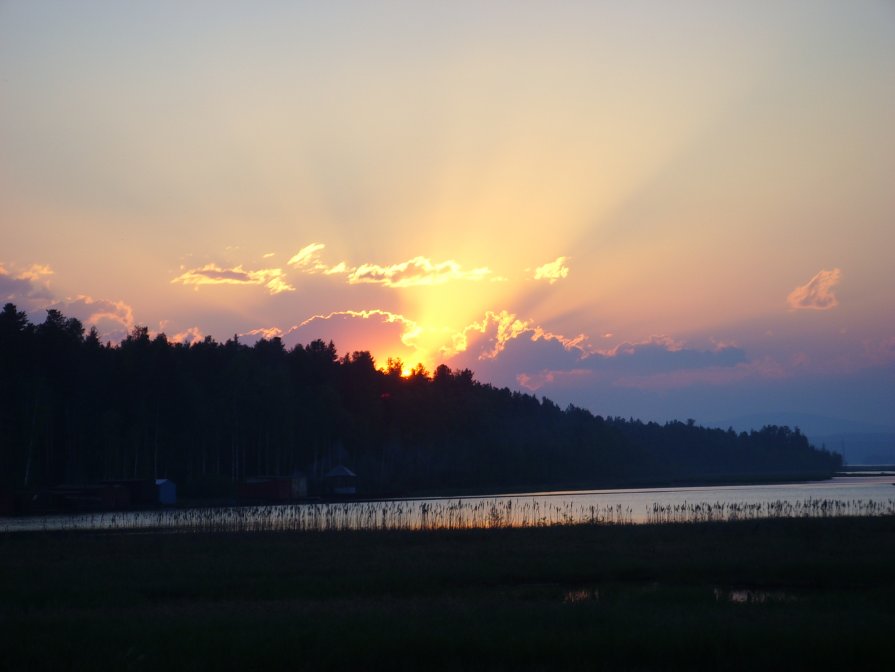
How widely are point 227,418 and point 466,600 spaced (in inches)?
3093

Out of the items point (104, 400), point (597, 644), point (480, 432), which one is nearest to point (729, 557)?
point (597, 644)

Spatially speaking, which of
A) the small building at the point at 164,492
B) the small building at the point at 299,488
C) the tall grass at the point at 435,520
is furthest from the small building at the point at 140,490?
the tall grass at the point at 435,520

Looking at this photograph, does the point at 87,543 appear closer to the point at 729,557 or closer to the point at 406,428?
the point at 729,557

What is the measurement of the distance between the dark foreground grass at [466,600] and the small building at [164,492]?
40709mm

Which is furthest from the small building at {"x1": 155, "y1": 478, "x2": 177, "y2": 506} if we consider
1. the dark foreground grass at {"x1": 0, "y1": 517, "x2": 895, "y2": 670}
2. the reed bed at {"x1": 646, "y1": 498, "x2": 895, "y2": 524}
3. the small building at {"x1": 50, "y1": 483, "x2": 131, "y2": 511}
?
the reed bed at {"x1": 646, "y1": 498, "x2": 895, "y2": 524}

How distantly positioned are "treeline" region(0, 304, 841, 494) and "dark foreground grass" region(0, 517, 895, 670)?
162 ft

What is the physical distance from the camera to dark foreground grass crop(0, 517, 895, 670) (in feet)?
55.3

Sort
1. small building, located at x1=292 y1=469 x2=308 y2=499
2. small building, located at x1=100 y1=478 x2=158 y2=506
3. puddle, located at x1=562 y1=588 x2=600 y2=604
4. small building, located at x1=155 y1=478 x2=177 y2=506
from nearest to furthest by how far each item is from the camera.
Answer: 1. puddle, located at x1=562 y1=588 x2=600 y2=604
2. small building, located at x1=100 y1=478 x2=158 y2=506
3. small building, located at x1=155 y1=478 x2=177 y2=506
4. small building, located at x1=292 y1=469 x2=308 y2=499

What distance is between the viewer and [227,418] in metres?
97.5

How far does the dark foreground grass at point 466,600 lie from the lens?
663 inches

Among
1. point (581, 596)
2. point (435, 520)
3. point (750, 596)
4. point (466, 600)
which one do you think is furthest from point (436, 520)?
point (750, 596)

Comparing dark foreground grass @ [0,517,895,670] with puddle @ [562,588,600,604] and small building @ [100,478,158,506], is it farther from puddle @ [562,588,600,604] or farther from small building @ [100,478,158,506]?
small building @ [100,478,158,506]

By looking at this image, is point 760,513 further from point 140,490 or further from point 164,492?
point 140,490

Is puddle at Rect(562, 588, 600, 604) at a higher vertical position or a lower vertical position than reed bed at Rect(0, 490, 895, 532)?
lower
